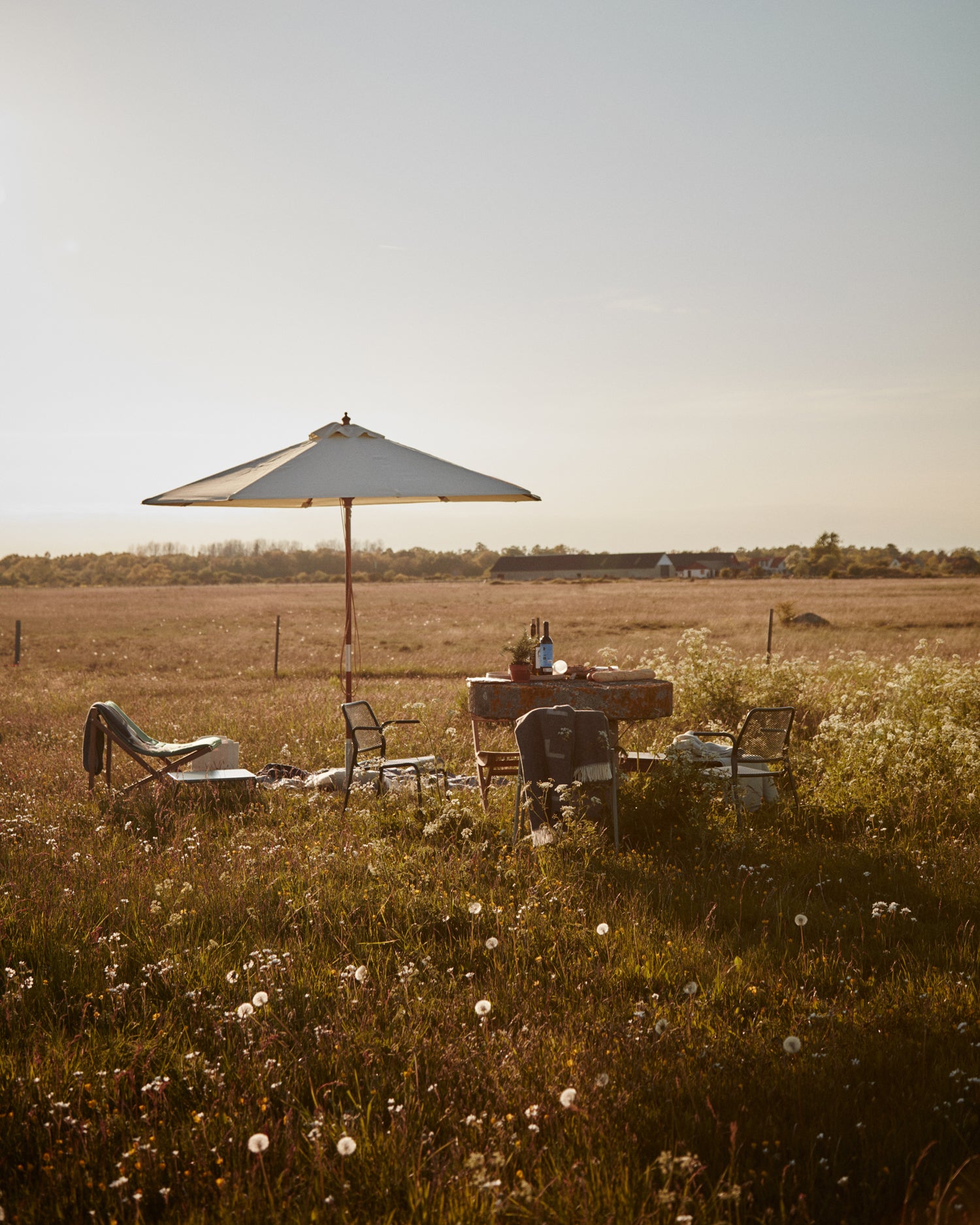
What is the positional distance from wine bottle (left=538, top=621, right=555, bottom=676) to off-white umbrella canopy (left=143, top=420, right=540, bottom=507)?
1299mm

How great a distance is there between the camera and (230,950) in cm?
394

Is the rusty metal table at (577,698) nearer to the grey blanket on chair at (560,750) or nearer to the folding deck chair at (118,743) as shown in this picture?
the grey blanket on chair at (560,750)

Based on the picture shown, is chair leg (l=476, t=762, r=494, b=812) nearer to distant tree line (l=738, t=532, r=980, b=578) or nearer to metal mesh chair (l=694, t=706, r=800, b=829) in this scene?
metal mesh chair (l=694, t=706, r=800, b=829)

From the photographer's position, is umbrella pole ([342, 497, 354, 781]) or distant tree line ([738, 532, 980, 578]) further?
distant tree line ([738, 532, 980, 578])

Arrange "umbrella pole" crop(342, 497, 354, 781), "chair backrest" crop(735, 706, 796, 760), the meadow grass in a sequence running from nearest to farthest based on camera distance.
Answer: the meadow grass, "chair backrest" crop(735, 706, 796, 760), "umbrella pole" crop(342, 497, 354, 781)

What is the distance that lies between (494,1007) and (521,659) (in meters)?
3.59

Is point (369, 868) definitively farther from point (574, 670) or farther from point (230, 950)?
point (574, 670)

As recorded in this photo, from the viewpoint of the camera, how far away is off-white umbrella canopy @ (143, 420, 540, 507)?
22.5ft

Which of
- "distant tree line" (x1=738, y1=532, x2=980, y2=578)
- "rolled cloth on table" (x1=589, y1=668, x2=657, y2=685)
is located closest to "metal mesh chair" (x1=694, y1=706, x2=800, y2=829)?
"rolled cloth on table" (x1=589, y1=668, x2=657, y2=685)

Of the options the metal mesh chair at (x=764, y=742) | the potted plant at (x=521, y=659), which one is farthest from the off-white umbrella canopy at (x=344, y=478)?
the metal mesh chair at (x=764, y=742)

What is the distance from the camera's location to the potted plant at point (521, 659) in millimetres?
6801

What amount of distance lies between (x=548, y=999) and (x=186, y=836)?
3.25m

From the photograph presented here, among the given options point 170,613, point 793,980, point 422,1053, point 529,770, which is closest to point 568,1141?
point 422,1053

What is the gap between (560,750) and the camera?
5.59 meters
